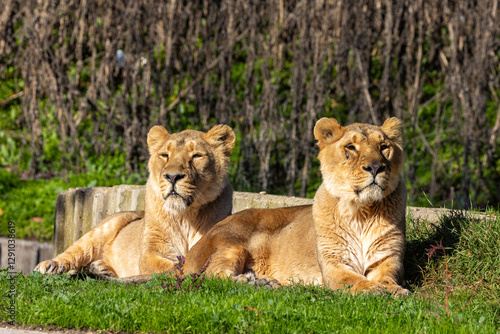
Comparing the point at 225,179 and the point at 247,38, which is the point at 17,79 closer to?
the point at 247,38

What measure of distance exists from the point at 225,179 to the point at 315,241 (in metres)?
1.18

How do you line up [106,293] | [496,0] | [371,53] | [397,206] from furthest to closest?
[371,53] → [496,0] → [397,206] → [106,293]

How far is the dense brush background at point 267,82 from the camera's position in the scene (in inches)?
381

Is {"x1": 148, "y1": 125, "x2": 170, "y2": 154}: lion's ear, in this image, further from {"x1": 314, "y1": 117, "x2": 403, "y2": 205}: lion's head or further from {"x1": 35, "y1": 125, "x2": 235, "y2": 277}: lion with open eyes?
{"x1": 314, "y1": 117, "x2": 403, "y2": 205}: lion's head

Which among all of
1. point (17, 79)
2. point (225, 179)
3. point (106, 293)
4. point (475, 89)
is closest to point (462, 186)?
point (475, 89)

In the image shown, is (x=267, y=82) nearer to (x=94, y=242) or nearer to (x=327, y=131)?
(x=94, y=242)

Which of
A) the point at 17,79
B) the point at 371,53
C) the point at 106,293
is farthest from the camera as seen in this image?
the point at 17,79

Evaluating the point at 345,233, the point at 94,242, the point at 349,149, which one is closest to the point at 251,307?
the point at 345,233

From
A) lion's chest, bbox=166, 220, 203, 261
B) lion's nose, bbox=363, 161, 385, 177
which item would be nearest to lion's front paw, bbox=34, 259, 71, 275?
lion's chest, bbox=166, 220, 203, 261

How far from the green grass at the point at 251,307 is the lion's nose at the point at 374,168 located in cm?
87

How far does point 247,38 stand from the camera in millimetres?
10461

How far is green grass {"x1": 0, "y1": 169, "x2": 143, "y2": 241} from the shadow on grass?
195 inches

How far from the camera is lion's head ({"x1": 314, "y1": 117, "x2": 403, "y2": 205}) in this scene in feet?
16.0

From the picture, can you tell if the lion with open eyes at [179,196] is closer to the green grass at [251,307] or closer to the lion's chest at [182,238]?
the lion's chest at [182,238]
